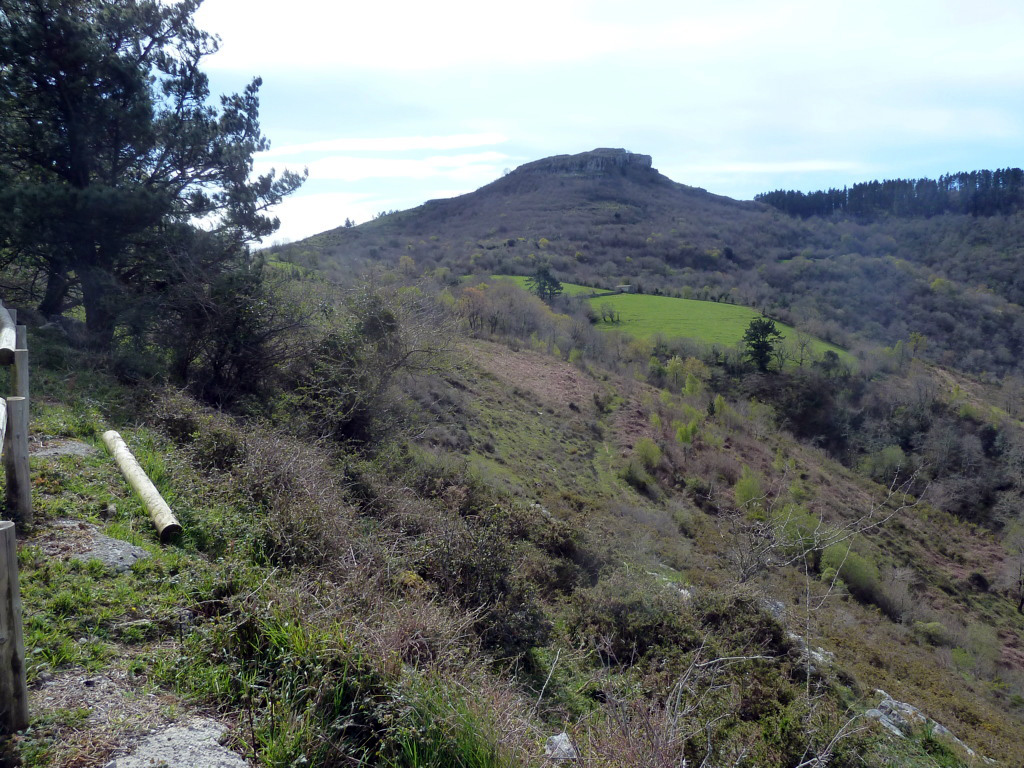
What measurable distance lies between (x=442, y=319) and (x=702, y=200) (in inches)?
4151

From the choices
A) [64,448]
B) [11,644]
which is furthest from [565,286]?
[11,644]

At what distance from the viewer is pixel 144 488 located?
16.8 feet

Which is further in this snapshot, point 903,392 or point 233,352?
point 903,392

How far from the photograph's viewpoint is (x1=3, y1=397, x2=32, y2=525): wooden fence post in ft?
12.8

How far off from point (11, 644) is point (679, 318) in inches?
2006

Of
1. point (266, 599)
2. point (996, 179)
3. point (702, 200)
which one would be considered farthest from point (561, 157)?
point (266, 599)

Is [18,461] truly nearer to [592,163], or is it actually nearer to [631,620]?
[631,620]

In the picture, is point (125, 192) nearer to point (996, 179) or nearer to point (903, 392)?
point (903, 392)

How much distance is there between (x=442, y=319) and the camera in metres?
14.6

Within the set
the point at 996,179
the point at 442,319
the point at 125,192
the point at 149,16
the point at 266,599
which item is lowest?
the point at 266,599

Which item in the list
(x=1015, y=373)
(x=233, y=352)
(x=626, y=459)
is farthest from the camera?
(x=1015, y=373)

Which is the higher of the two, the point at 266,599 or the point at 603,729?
the point at 266,599

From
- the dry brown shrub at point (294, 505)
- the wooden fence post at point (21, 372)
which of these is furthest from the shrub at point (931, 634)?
the wooden fence post at point (21, 372)

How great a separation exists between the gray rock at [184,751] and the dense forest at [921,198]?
3704 inches
